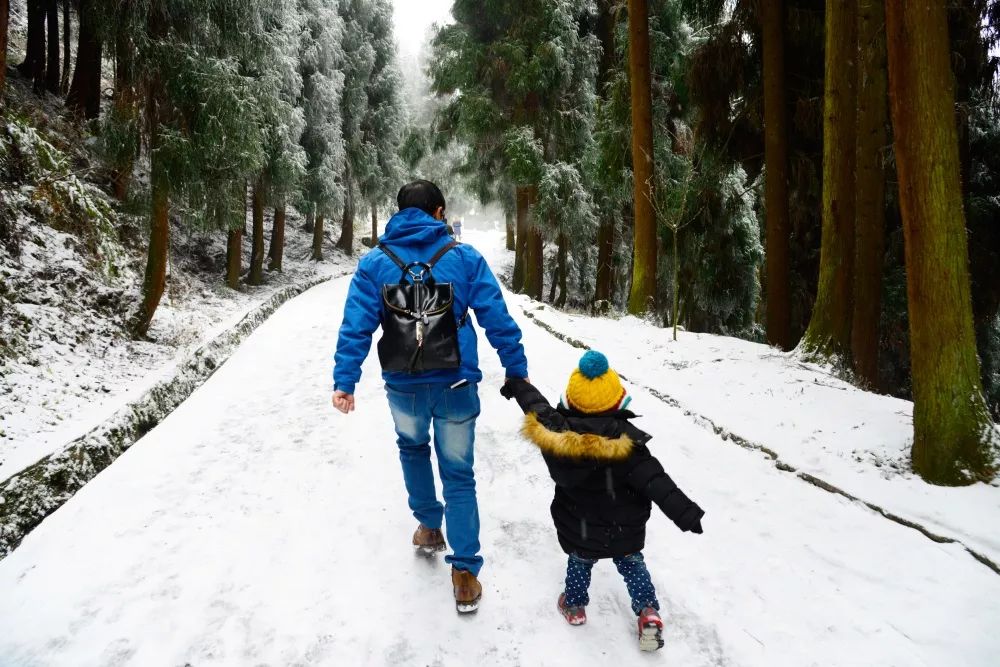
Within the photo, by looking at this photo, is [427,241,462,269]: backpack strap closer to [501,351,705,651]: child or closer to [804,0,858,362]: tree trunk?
[501,351,705,651]: child

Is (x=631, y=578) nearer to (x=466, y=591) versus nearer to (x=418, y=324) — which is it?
(x=466, y=591)

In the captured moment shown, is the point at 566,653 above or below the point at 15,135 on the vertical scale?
below

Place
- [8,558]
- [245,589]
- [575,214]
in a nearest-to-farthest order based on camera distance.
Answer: [245,589], [8,558], [575,214]

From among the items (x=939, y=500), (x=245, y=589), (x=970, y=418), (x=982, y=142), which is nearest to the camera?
(x=245, y=589)

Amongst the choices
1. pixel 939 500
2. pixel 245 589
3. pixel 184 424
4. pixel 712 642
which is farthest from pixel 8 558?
pixel 939 500

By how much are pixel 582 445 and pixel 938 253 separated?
137 inches

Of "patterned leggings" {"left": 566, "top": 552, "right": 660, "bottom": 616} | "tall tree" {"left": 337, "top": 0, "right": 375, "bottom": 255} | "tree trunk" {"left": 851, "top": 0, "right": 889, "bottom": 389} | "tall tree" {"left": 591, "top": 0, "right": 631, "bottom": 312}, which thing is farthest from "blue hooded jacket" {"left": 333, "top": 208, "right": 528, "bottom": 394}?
"tall tree" {"left": 337, "top": 0, "right": 375, "bottom": 255}

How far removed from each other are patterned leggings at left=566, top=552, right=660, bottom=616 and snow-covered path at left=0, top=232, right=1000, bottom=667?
192 millimetres

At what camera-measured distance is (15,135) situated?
20.2ft

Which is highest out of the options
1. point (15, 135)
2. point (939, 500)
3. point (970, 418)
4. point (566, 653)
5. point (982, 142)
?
point (982, 142)

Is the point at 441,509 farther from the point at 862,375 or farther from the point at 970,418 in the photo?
the point at 862,375

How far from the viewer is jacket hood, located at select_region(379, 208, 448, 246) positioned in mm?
2803

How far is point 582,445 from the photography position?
246 cm

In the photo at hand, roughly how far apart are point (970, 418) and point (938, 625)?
6.74 ft
